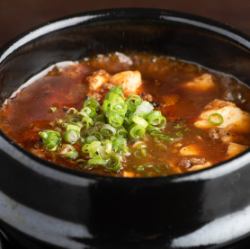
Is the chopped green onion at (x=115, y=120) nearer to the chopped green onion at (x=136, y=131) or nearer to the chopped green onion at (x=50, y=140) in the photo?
the chopped green onion at (x=136, y=131)

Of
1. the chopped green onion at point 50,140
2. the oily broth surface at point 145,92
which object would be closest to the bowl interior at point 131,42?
the oily broth surface at point 145,92

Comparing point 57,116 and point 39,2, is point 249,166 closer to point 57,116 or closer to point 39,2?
point 57,116

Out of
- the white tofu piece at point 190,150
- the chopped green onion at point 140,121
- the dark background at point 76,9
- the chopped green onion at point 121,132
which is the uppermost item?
the dark background at point 76,9

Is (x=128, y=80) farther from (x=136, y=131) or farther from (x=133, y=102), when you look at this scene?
(x=136, y=131)

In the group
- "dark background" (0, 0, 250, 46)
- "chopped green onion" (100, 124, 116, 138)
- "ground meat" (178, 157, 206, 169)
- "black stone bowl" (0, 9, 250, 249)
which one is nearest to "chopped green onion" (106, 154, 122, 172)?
"chopped green onion" (100, 124, 116, 138)

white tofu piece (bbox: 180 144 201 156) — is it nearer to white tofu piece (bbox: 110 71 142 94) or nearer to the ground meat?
the ground meat

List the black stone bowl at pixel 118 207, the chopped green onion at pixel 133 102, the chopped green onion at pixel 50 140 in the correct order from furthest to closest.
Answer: the chopped green onion at pixel 133 102
the chopped green onion at pixel 50 140
the black stone bowl at pixel 118 207
